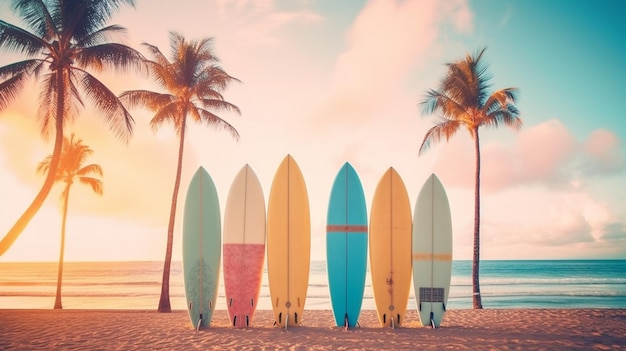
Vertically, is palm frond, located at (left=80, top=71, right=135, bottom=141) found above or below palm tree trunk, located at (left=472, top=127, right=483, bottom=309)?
above

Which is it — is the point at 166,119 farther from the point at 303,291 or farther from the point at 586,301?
the point at 586,301

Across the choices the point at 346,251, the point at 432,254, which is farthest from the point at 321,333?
the point at 432,254

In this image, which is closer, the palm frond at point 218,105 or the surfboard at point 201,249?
the surfboard at point 201,249

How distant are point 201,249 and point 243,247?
0.81 meters

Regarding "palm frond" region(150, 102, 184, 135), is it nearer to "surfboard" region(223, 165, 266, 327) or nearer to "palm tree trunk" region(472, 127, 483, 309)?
"surfboard" region(223, 165, 266, 327)

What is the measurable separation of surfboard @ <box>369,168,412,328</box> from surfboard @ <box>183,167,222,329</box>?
3028 mm

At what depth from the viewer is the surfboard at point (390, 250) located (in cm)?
812

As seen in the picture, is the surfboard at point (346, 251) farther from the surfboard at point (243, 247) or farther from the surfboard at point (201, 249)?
the surfboard at point (201, 249)

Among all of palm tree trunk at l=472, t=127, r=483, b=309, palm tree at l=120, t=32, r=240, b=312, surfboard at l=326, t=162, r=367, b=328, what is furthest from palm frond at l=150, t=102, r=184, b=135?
palm tree trunk at l=472, t=127, r=483, b=309

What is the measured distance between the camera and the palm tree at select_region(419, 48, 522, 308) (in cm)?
1131

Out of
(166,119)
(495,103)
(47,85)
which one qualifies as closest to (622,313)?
(495,103)

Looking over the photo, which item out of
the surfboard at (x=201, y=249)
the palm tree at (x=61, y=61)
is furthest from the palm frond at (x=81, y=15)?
the surfboard at (x=201, y=249)

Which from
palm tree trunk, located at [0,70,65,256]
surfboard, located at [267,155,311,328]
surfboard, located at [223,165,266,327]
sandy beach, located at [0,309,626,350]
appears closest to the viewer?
sandy beach, located at [0,309,626,350]

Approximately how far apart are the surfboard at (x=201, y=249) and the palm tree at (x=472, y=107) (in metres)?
6.54
